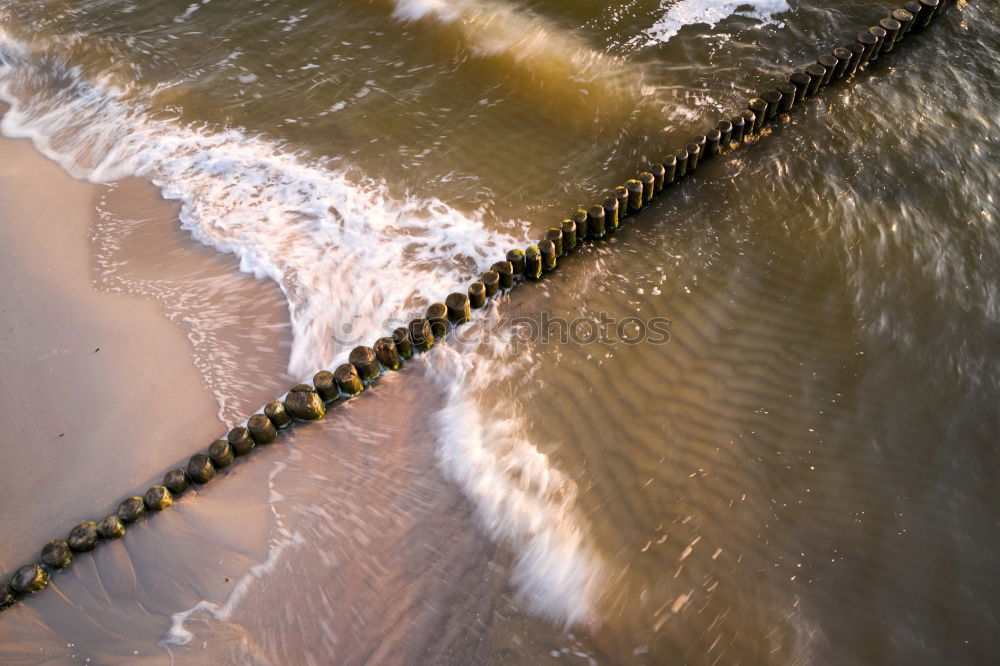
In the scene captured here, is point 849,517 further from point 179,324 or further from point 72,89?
point 72,89

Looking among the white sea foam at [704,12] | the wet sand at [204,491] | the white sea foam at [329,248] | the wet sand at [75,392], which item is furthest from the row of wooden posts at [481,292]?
the white sea foam at [704,12]

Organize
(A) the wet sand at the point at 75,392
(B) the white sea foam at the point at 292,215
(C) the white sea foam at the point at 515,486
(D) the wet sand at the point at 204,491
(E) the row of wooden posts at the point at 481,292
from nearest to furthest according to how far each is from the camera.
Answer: (D) the wet sand at the point at 204,491 < (C) the white sea foam at the point at 515,486 < (E) the row of wooden posts at the point at 481,292 < (A) the wet sand at the point at 75,392 < (B) the white sea foam at the point at 292,215

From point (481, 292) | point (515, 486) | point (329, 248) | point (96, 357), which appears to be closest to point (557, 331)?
point (481, 292)

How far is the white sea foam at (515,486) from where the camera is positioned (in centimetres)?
457

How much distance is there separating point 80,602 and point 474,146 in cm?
568

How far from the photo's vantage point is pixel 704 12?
9305mm

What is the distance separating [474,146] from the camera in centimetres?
764

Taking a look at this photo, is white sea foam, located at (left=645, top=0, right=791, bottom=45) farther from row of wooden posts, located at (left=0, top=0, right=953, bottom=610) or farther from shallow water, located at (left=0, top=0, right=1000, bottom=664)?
row of wooden posts, located at (left=0, top=0, right=953, bottom=610)

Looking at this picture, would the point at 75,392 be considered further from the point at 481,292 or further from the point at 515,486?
the point at 515,486

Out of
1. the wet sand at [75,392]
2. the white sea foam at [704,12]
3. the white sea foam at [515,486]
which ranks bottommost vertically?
the wet sand at [75,392]

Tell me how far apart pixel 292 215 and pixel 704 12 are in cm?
644

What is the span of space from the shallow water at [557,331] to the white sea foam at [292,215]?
0.04 metres

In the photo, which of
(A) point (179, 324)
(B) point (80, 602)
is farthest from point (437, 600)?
(A) point (179, 324)

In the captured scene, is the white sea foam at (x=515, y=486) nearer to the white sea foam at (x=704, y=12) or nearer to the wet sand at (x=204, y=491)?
the wet sand at (x=204, y=491)
